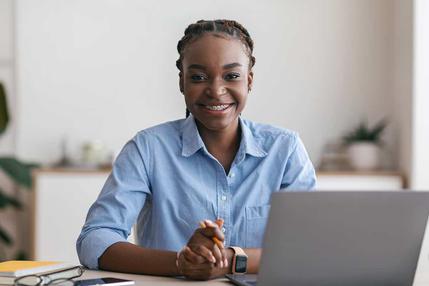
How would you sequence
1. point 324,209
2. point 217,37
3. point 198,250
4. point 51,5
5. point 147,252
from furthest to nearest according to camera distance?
point 51,5 < point 217,37 < point 147,252 < point 198,250 < point 324,209

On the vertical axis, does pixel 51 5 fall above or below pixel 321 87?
above

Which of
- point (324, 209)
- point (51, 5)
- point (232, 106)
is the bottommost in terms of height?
point (324, 209)

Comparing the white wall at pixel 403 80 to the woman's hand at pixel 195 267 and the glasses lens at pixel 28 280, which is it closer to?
the woman's hand at pixel 195 267

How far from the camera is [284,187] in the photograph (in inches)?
91.5

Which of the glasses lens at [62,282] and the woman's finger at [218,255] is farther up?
the woman's finger at [218,255]

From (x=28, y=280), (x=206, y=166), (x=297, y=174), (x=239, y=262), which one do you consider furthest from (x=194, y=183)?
(x=28, y=280)

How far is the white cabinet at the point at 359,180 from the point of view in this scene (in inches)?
184

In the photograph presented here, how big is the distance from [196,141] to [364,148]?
8.85 feet

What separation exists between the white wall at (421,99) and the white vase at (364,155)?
0.28 m

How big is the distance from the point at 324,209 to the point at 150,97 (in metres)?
3.56

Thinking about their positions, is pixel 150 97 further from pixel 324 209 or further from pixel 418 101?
pixel 324 209

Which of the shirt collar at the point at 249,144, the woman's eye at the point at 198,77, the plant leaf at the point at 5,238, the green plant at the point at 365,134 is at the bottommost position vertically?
the plant leaf at the point at 5,238

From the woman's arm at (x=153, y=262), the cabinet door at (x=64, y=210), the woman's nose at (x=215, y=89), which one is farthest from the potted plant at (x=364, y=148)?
the woman's arm at (x=153, y=262)

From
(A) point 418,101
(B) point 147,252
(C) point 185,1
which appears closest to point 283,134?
(B) point 147,252
